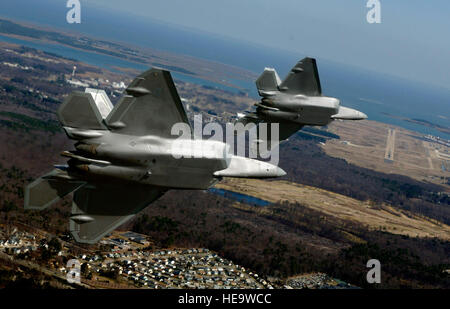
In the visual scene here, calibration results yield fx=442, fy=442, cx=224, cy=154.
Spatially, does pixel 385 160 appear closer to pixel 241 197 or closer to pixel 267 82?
pixel 241 197

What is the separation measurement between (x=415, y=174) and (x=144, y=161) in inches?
6853

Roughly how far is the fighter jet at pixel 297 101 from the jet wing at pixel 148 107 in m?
8.07

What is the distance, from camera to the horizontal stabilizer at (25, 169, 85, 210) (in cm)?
1817

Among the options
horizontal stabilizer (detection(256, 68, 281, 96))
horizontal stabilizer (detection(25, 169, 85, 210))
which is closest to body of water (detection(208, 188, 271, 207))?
horizontal stabilizer (detection(256, 68, 281, 96))

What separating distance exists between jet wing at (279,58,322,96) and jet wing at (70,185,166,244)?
33.5ft

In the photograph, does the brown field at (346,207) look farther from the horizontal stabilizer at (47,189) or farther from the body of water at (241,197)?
the horizontal stabilizer at (47,189)

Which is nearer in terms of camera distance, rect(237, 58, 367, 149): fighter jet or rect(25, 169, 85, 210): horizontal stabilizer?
rect(25, 169, 85, 210): horizontal stabilizer

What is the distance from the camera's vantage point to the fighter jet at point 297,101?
25.1 metres

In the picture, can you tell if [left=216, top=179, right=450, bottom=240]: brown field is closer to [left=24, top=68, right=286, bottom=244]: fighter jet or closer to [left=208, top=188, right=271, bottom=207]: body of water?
[left=208, top=188, right=271, bottom=207]: body of water

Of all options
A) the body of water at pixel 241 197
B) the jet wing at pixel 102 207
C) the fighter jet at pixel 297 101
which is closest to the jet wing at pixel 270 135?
the fighter jet at pixel 297 101

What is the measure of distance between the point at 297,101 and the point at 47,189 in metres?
14.2

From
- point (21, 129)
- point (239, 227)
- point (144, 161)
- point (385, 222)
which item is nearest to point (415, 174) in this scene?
point (385, 222)

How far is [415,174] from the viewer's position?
174 metres

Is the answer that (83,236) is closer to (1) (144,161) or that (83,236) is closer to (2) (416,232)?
(1) (144,161)
